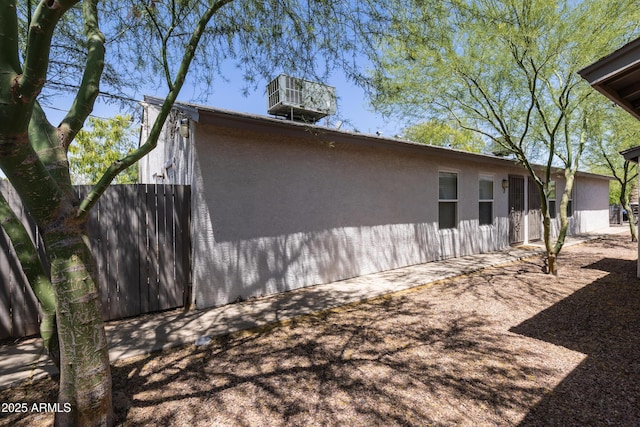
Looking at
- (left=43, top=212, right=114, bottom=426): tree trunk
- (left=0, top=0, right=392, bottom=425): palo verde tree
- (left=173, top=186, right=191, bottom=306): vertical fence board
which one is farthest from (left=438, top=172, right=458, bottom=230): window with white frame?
(left=43, top=212, right=114, bottom=426): tree trunk

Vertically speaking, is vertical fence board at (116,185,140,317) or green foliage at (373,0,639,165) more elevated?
green foliage at (373,0,639,165)

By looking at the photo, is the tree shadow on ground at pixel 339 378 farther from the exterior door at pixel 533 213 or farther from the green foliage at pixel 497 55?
the exterior door at pixel 533 213

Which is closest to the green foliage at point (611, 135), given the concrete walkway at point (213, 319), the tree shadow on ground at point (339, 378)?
the concrete walkway at point (213, 319)

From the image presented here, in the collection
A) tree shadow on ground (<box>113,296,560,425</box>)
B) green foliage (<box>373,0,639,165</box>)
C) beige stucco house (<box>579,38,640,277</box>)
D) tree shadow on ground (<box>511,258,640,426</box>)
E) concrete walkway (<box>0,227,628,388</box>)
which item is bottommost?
tree shadow on ground (<box>511,258,640,426</box>)

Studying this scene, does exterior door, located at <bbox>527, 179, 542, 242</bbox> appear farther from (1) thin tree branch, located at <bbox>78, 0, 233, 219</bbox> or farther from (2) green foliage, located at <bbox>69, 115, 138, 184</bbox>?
(2) green foliage, located at <bbox>69, 115, 138, 184</bbox>

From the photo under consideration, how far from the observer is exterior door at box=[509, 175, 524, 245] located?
10348mm

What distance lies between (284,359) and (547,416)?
2.19 meters

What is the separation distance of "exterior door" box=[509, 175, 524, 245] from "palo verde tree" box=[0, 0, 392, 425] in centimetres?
878

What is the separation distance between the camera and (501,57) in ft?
19.7

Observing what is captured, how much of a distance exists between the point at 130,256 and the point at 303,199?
2843 mm

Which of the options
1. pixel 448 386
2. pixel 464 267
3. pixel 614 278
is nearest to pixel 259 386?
pixel 448 386

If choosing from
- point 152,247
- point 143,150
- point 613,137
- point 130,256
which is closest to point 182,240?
point 152,247

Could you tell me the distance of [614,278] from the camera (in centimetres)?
605

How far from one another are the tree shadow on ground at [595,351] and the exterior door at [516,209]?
191 inches
